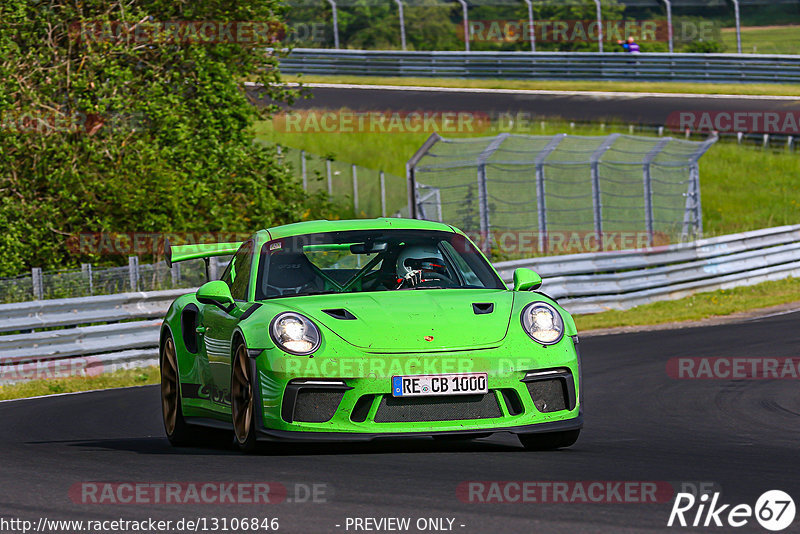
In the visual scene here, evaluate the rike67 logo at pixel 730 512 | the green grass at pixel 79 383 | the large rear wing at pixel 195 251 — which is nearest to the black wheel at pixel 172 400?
the large rear wing at pixel 195 251

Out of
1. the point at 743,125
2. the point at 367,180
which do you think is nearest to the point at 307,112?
the point at 367,180

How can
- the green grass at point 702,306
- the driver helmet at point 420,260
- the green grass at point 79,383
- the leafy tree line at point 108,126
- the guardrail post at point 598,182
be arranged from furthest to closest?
the guardrail post at point 598,182 → the leafy tree line at point 108,126 → the green grass at point 702,306 → the green grass at point 79,383 → the driver helmet at point 420,260

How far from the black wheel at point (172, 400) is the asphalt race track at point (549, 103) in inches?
1007

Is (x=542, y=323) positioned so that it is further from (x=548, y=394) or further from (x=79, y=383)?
(x=79, y=383)

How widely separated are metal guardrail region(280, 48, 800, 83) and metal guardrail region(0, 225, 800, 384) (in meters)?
15.6

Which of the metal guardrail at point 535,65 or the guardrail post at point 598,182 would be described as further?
the metal guardrail at point 535,65

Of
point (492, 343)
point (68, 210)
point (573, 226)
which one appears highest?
point (492, 343)

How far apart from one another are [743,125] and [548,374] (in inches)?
1129

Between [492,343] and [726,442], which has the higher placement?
[492,343]

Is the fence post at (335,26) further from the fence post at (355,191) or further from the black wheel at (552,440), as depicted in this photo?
the black wheel at (552,440)

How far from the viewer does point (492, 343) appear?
7.28 m

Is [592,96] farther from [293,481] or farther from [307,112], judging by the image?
[293,481]

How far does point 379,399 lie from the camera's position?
7.09 metres

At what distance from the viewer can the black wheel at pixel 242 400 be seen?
736cm
